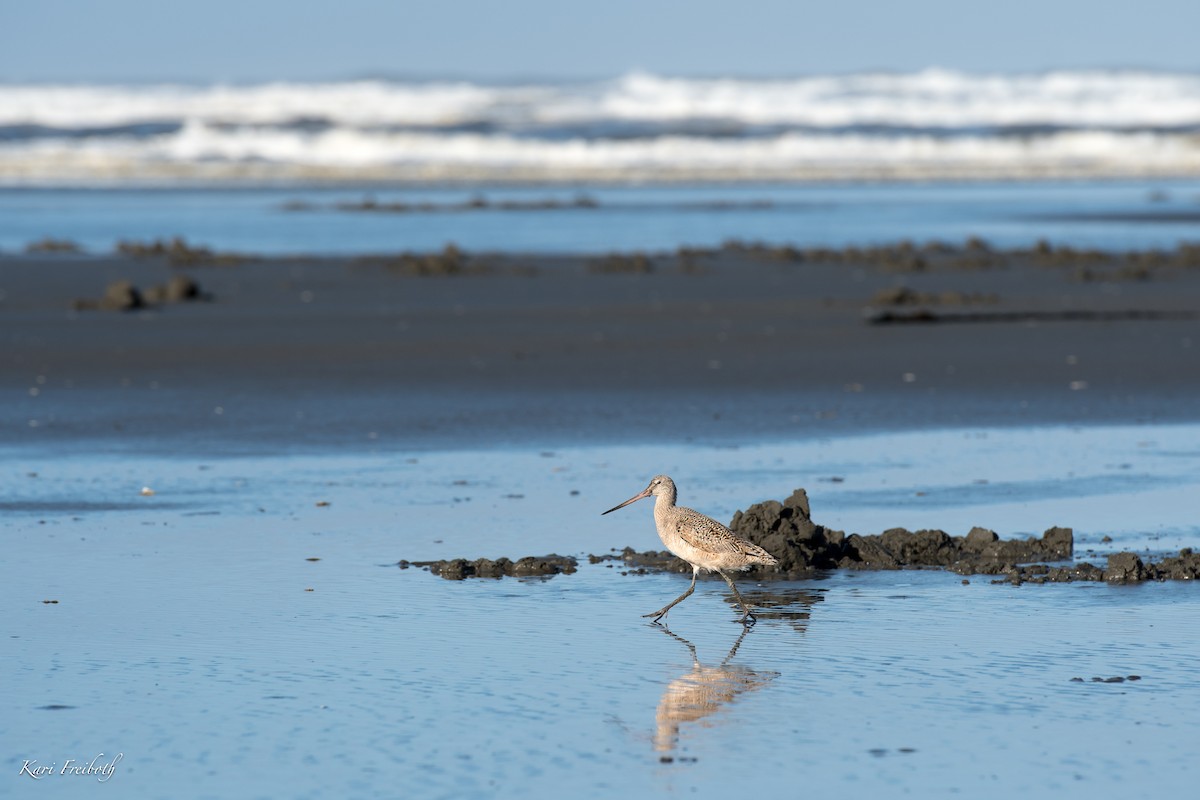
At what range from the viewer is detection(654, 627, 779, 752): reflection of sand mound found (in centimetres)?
700

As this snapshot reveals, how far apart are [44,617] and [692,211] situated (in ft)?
142

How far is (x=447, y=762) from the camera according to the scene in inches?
256

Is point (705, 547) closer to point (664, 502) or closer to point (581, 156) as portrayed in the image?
point (664, 502)

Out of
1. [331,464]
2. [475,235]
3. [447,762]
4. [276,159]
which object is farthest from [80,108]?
[447,762]

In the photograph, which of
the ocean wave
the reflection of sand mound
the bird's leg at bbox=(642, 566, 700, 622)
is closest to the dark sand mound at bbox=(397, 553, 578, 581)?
the bird's leg at bbox=(642, 566, 700, 622)

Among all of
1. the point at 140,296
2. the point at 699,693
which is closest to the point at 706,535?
the point at 699,693

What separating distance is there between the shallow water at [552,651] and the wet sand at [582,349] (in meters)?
2.87

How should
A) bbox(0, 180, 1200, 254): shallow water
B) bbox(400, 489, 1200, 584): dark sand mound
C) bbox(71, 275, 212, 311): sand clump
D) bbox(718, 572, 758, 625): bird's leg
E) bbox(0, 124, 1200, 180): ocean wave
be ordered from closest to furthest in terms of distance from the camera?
bbox(718, 572, 758, 625): bird's leg < bbox(400, 489, 1200, 584): dark sand mound < bbox(71, 275, 212, 311): sand clump < bbox(0, 180, 1200, 254): shallow water < bbox(0, 124, 1200, 180): ocean wave

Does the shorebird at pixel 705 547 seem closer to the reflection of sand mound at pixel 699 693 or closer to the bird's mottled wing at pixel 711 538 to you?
the bird's mottled wing at pixel 711 538

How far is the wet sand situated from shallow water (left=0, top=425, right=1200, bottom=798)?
2866mm

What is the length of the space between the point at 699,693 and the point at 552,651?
32.1 inches

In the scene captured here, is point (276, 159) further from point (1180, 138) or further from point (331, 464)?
point (331, 464)
